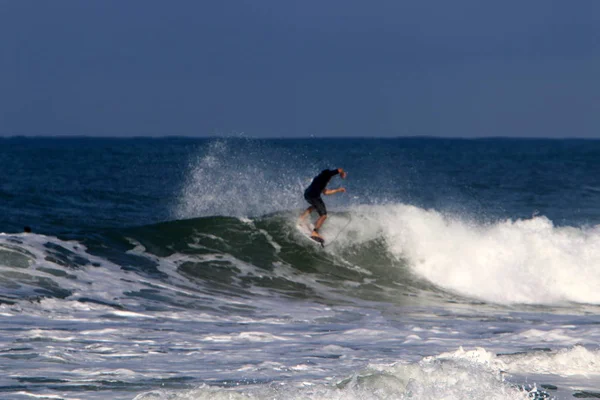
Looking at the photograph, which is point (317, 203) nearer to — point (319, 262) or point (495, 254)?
point (319, 262)

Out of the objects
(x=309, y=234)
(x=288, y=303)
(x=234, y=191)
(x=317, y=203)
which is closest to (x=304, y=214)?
(x=309, y=234)

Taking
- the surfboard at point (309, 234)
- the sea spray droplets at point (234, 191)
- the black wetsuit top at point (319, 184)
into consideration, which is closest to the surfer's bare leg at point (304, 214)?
the surfboard at point (309, 234)

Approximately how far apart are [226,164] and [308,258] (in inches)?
331

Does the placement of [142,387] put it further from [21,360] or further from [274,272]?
[274,272]

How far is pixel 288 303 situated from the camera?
42.8 ft

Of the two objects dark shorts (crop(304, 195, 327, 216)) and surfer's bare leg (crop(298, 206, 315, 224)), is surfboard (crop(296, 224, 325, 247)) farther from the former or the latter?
dark shorts (crop(304, 195, 327, 216))

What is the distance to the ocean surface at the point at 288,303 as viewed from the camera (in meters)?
7.52

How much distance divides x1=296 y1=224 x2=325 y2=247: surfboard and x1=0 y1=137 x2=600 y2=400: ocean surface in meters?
0.15

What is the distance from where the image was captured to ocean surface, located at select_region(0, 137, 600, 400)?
752cm

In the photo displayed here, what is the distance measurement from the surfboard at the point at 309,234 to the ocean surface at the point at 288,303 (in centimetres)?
15

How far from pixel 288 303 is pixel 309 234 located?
171 inches

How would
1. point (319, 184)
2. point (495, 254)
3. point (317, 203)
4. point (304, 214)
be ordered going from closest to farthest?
point (319, 184), point (317, 203), point (495, 254), point (304, 214)

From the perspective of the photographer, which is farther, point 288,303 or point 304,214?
point 304,214

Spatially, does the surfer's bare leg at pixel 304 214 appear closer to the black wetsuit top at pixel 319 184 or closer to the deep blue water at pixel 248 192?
the black wetsuit top at pixel 319 184
